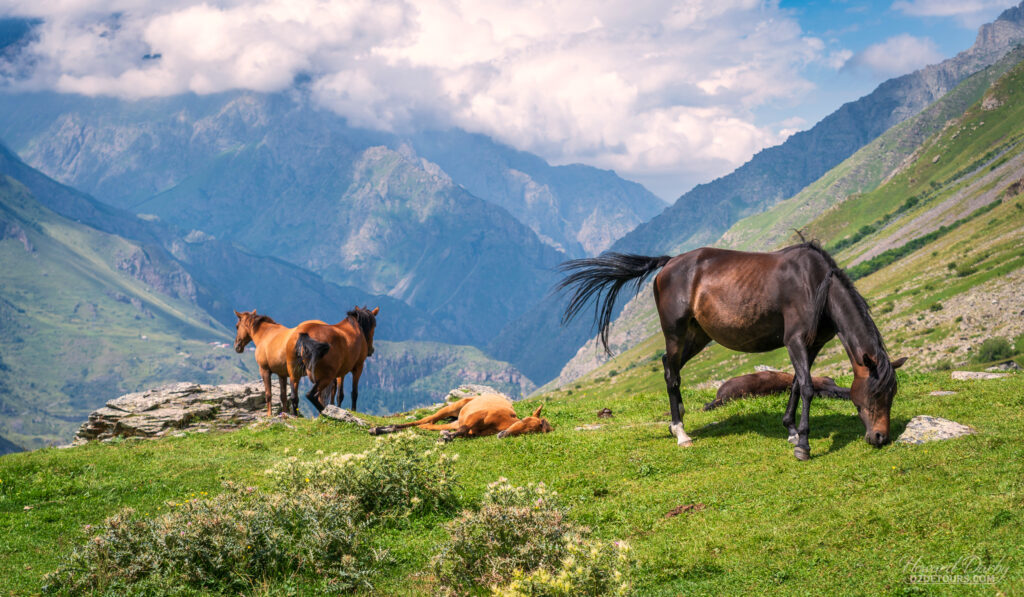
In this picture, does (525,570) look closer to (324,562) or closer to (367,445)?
(324,562)

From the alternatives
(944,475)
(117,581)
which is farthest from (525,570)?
(944,475)

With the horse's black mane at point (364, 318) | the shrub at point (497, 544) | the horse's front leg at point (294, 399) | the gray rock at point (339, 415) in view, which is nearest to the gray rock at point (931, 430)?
the shrub at point (497, 544)

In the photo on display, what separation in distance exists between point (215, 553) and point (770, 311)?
39.0 feet

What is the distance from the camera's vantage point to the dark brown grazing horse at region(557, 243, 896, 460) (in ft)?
43.9

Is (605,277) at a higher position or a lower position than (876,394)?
higher

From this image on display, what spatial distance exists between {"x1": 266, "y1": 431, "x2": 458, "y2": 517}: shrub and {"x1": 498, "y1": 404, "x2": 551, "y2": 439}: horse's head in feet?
17.4

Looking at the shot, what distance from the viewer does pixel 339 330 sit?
26.1m

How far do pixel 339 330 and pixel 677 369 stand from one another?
47.8 feet

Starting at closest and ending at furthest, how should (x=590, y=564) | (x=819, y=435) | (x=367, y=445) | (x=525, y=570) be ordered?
(x=590, y=564) < (x=525, y=570) < (x=819, y=435) < (x=367, y=445)

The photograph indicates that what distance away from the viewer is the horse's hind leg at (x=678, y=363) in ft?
52.4

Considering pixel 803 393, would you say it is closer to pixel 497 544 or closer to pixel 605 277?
pixel 605 277

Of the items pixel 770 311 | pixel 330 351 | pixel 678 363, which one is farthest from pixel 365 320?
pixel 770 311

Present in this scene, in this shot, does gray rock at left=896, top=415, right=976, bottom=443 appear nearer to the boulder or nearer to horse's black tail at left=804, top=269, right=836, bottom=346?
horse's black tail at left=804, top=269, right=836, bottom=346

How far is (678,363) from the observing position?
54.9 ft
